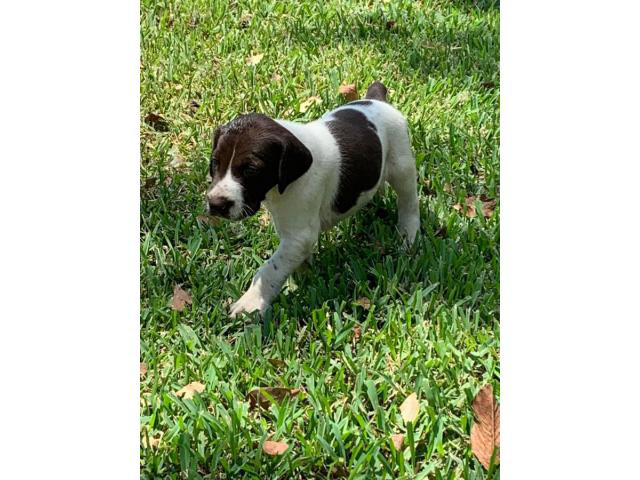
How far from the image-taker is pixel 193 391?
11.0 feet

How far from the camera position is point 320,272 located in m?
4.30

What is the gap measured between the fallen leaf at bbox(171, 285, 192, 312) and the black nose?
2.19 feet

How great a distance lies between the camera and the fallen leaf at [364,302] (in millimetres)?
3947

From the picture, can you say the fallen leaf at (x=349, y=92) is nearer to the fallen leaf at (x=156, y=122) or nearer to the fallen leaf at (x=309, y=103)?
the fallen leaf at (x=309, y=103)

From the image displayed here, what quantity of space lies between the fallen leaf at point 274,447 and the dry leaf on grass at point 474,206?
7.57 ft

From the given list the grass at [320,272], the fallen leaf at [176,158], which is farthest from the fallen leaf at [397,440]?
the fallen leaf at [176,158]

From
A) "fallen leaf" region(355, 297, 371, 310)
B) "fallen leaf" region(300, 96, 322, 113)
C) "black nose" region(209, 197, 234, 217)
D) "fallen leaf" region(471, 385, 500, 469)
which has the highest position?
"black nose" region(209, 197, 234, 217)

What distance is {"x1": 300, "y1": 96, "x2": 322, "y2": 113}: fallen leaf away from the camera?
5.75m

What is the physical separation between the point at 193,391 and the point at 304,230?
107cm

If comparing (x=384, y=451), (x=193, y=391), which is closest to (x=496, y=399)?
(x=384, y=451)

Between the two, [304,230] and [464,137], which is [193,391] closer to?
[304,230]

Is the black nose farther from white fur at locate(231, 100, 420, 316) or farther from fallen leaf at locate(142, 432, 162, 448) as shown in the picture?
fallen leaf at locate(142, 432, 162, 448)

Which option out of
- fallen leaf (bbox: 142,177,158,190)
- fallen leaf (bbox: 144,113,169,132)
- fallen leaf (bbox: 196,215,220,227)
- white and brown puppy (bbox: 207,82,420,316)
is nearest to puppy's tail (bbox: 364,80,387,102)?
white and brown puppy (bbox: 207,82,420,316)

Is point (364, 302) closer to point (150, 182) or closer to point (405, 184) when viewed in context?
point (405, 184)
